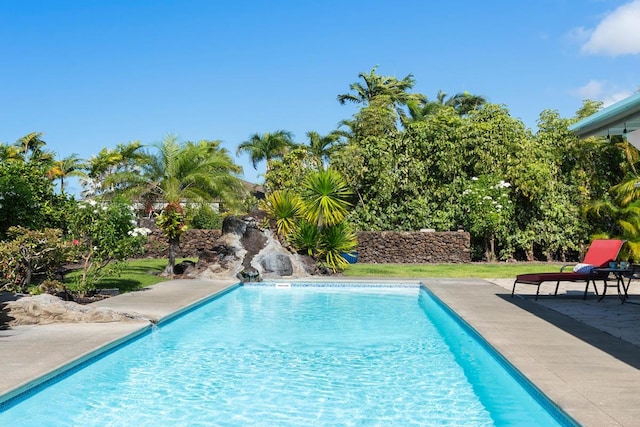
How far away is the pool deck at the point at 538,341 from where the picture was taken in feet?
17.0

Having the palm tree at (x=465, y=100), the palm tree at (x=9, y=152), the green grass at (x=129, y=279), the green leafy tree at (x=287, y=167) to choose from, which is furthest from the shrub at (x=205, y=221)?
the palm tree at (x=465, y=100)

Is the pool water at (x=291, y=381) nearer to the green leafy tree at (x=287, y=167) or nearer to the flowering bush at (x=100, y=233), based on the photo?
the flowering bush at (x=100, y=233)

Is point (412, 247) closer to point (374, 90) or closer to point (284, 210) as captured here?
point (284, 210)

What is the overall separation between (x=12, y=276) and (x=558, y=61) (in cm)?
1787

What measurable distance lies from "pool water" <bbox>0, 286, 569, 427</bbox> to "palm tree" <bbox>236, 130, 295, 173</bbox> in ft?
114

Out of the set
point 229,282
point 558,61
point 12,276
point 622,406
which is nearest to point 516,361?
point 622,406

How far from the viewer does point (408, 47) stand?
75.9ft

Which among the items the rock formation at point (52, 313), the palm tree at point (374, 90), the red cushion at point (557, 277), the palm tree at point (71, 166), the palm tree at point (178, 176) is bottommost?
the rock formation at point (52, 313)

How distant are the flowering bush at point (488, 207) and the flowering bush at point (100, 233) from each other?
14905mm

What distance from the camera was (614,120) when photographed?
749cm

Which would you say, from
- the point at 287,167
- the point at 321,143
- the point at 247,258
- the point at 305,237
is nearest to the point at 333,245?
the point at 305,237

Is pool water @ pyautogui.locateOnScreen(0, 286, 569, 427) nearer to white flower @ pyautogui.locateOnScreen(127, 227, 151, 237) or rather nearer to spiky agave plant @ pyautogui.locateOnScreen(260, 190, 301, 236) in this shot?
white flower @ pyautogui.locateOnScreen(127, 227, 151, 237)

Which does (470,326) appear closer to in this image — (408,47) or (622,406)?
(622,406)

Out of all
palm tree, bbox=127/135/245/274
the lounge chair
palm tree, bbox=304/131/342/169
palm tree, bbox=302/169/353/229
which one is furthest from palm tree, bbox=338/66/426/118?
the lounge chair
